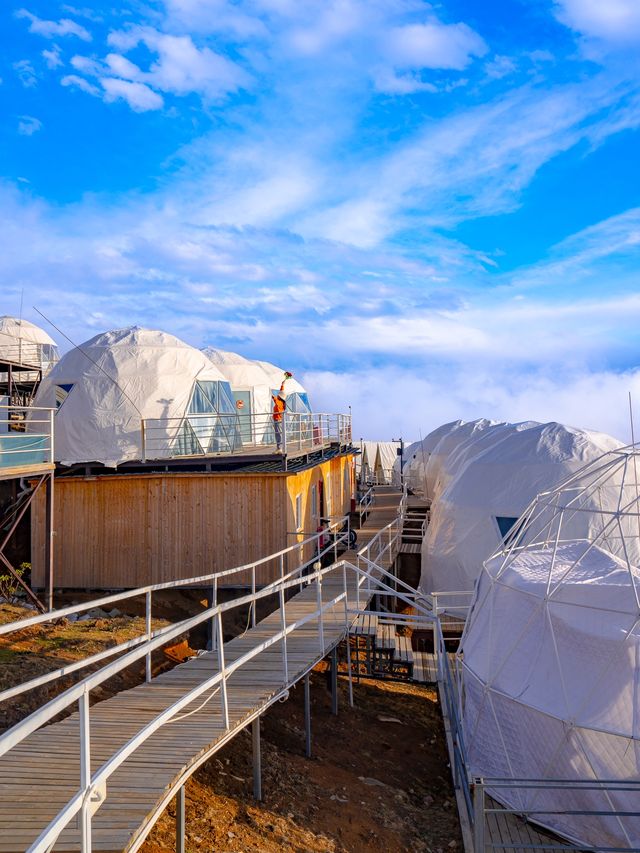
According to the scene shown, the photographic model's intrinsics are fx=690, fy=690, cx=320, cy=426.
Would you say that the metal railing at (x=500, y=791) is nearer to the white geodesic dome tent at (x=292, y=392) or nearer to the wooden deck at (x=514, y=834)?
the wooden deck at (x=514, y=834)

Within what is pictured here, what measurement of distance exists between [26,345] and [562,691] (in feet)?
117

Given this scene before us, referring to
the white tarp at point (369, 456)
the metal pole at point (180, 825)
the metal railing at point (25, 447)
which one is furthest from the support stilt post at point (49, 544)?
the white tarp at point (369, 456)

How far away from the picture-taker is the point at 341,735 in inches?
431

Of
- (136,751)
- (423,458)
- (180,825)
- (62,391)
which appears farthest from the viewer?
(423,458)

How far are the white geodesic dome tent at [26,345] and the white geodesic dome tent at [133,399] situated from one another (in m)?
12.8

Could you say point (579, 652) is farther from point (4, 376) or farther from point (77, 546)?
point (4, 376)

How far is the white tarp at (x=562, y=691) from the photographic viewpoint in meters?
8.30

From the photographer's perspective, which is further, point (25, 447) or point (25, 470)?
point (25, 447)

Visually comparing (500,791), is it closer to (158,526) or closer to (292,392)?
(158,526)

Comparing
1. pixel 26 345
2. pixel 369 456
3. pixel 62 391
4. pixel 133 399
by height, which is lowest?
pixel 369 456

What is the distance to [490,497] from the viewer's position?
1895 centimetres

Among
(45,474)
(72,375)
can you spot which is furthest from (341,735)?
(72,375)

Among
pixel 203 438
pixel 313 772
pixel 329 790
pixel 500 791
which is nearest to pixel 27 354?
pixel 203 438

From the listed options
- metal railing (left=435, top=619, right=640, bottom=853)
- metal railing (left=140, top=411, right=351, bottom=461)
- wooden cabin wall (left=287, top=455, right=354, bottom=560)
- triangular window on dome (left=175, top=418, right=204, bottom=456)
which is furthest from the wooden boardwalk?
triangular window on dome (left=175, top=418, right=204, bottom=456)
